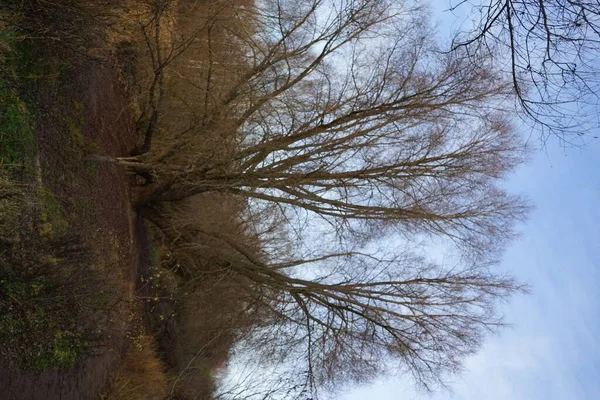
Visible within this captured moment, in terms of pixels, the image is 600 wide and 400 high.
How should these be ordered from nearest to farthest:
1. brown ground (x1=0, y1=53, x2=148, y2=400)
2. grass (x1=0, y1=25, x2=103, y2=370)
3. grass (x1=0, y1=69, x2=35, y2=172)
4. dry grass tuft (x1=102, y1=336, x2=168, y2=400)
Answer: grass (x1=0, y1=25, x2=103, y2=370) → grass (x1=0, y1=69, x2=35, y2=172) → brown ground (x1=0, y1=53, x2=148, y2=400) → dry grass tuft (x1=102, y1=336, x2=168, y2=400)

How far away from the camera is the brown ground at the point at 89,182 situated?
27.4 feet

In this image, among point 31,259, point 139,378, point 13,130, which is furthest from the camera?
point 139,378

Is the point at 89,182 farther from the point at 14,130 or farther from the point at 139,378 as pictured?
the point at 139,378

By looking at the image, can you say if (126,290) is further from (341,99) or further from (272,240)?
(341,99)

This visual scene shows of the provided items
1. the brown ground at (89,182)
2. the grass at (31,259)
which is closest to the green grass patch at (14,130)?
the grass at (31,259)

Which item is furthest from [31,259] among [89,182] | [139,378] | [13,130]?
[139,378]

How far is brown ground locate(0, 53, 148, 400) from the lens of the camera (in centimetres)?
836

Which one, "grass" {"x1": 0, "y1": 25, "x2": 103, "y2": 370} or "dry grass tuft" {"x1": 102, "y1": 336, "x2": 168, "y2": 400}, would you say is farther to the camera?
"dry grass tuft" {"x1": 102, "y1": 336, "x2": 168, "y2": 400}

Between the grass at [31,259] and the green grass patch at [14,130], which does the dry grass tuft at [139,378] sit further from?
the green grass patch at [14,130]

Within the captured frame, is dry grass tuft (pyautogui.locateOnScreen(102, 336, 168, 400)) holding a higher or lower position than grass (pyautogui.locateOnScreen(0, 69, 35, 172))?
lower

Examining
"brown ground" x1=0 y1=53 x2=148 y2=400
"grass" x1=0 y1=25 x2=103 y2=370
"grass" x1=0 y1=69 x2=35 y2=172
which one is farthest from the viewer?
"brown ground" x1=0 y1=53 x2=148 y2=400

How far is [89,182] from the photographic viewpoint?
1007 centimetres

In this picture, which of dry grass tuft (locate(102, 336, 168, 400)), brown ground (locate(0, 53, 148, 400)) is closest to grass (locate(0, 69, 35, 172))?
brown ground (locate(0, 53, 148, 400))

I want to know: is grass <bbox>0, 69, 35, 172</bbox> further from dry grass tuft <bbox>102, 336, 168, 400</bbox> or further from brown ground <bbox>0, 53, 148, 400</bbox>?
dry grass tuft <bbox>102, 336, 168, 400</bbox>
